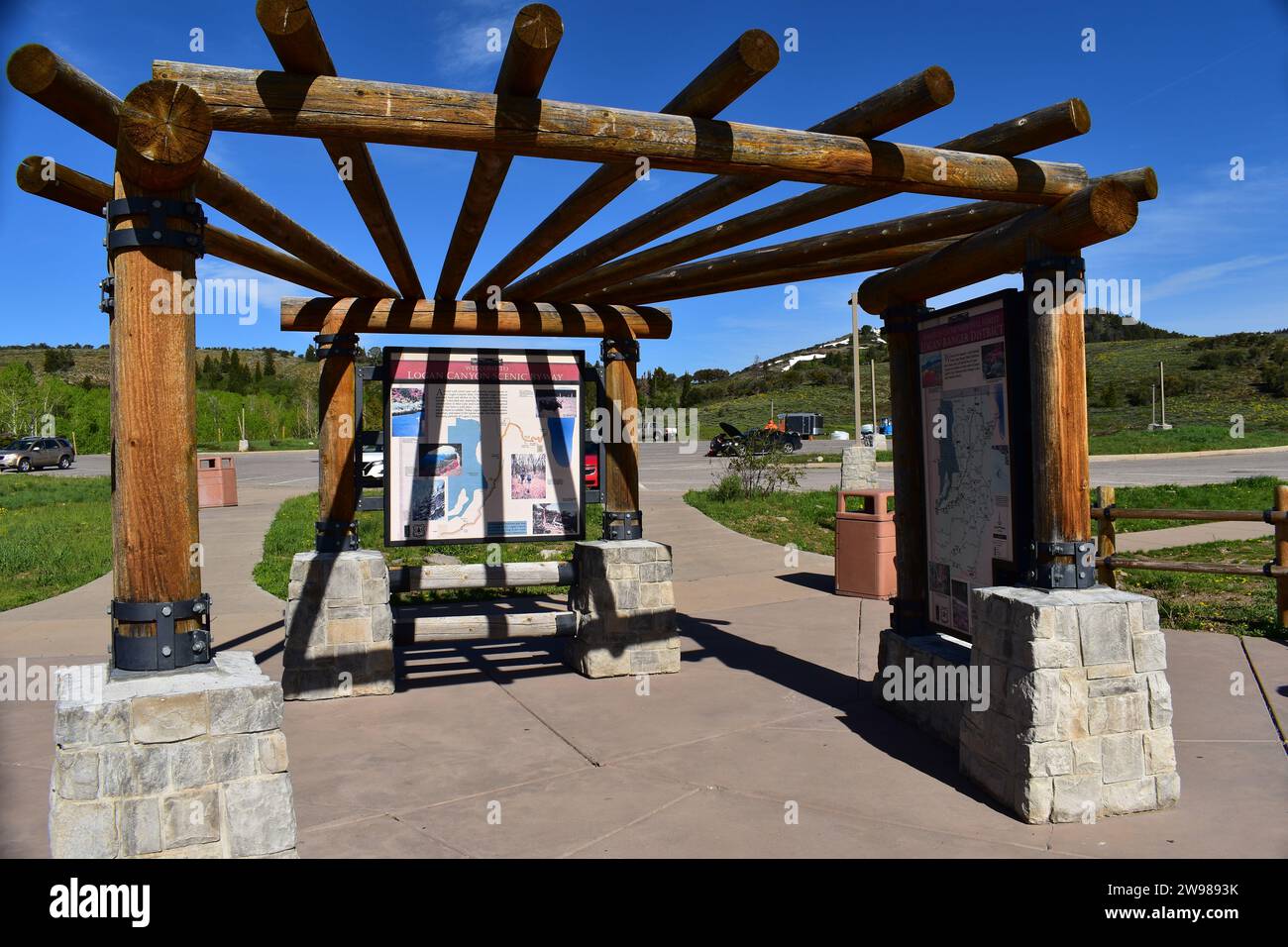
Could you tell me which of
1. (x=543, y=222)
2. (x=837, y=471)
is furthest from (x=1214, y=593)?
(x=837, y=471)

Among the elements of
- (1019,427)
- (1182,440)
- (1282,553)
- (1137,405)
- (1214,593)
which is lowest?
(1214,593)

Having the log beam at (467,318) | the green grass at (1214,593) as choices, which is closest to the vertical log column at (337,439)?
the log beam at (467,318)

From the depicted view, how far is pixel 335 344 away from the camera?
6750 millimetres

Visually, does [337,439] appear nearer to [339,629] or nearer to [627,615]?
[339,629]

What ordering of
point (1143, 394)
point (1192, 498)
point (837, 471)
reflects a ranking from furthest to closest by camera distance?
point (1143, 394) < point (837, 471) < point (1192, 498)

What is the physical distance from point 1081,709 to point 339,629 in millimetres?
4725

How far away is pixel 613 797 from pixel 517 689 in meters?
2.32

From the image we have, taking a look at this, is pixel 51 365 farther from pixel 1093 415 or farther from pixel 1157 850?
pixel 1157 850

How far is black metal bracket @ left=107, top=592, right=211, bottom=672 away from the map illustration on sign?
3.91 meters

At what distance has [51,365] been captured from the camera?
10269cm

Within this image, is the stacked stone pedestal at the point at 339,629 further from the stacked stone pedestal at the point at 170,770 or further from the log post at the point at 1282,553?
the log post at the point at 1282,553

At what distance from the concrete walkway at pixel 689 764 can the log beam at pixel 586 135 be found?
2890 millimetres

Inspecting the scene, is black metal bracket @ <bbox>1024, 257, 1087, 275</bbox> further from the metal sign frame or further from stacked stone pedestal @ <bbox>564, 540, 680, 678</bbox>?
stacked stone pedestal @ <bbox>564, 540, 680, 678</bbox>
